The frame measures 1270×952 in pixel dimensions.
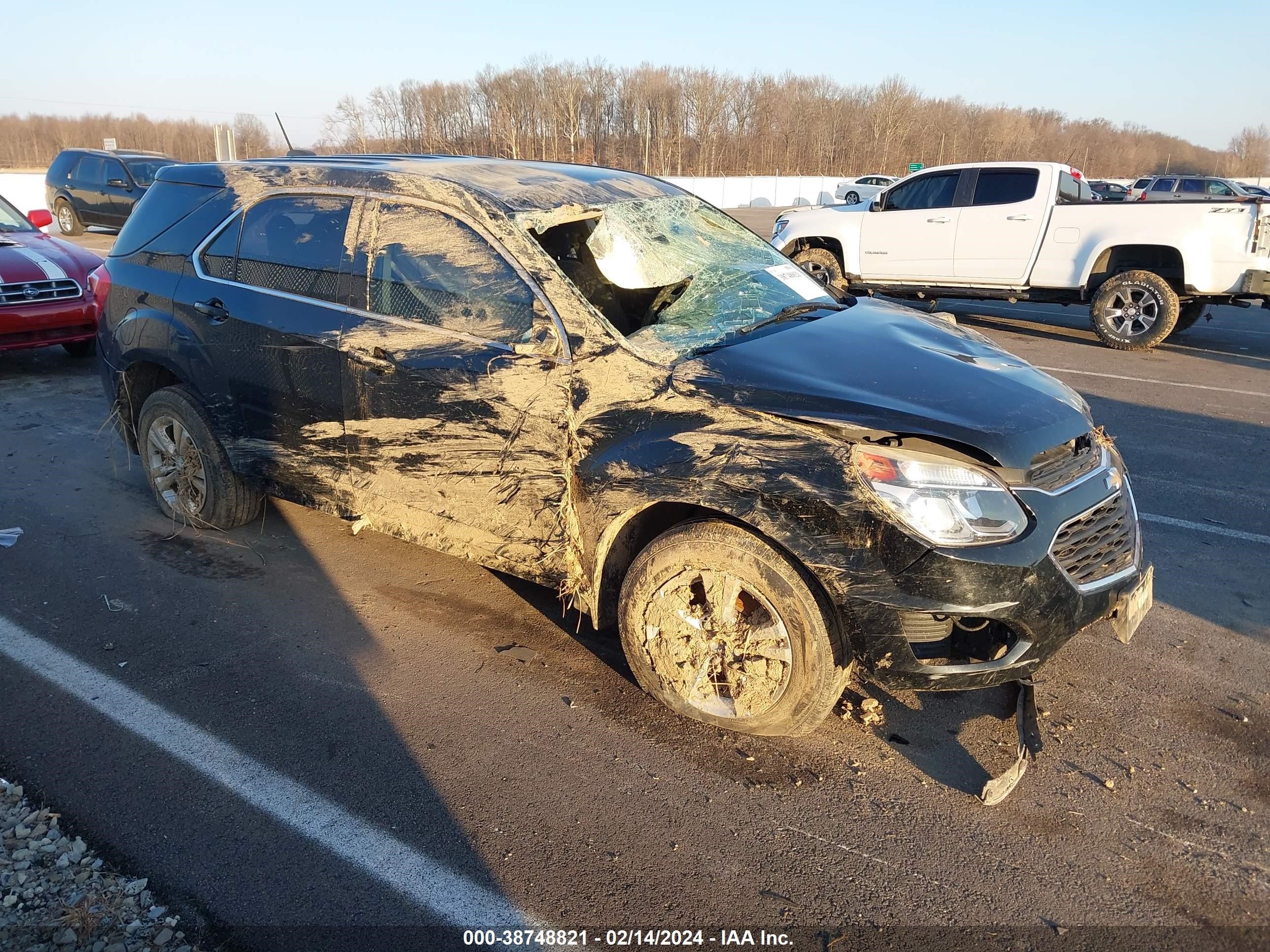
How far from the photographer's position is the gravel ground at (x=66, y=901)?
232cm

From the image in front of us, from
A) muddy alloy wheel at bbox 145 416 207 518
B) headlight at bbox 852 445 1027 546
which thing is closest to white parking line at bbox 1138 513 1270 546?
headlight at bbox 852 445 1027 546

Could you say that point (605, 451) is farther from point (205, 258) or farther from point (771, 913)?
point (205, 258)

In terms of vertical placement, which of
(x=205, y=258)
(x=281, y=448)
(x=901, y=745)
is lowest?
(x=901, y=745)

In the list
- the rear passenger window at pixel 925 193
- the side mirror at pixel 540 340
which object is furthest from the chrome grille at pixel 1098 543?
the rear passenger window at pixel 925 193

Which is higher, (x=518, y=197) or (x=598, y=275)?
(x=518, y=197)

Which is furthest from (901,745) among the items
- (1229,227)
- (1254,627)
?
(1229,227)

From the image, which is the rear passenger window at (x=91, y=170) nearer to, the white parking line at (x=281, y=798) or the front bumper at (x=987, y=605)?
the white parking line at (x=281, y=798)

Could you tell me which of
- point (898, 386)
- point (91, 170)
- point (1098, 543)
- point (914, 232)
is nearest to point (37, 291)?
point (898, 386)

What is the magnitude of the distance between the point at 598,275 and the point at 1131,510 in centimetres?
223

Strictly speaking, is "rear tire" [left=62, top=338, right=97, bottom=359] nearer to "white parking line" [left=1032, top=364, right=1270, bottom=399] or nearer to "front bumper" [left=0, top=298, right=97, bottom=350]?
"front bumper" [left=0, top=298, right=97, bottom=350]

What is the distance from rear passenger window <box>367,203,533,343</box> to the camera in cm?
348

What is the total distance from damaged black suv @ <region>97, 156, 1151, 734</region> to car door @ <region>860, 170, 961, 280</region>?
8090 mm

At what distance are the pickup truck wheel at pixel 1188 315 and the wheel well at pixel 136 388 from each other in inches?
426

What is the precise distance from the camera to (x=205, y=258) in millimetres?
4453
